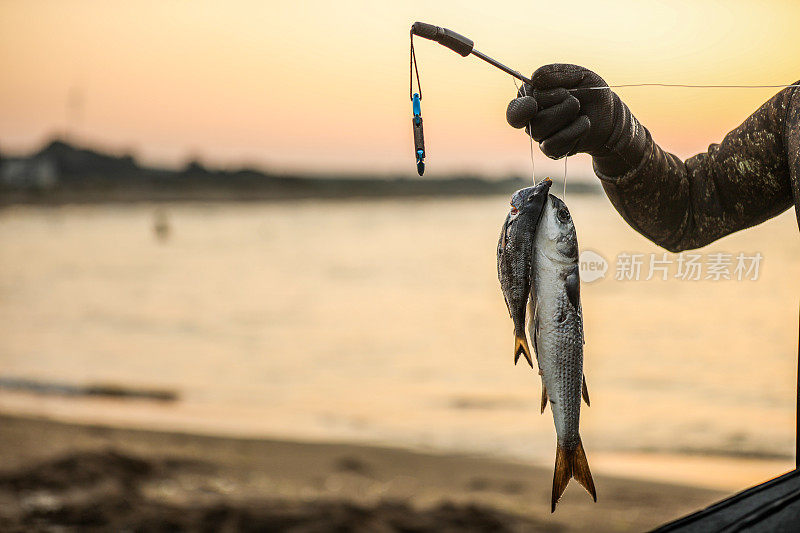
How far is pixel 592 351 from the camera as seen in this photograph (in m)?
15.5

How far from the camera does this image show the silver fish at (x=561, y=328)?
168 centimetres

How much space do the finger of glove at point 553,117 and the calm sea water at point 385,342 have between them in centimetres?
68

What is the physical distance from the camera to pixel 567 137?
2037 millimetres

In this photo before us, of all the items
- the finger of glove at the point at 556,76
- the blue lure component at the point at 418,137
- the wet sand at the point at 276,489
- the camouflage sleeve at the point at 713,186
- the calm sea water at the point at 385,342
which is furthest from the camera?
the calm sea water at the point at 385,342

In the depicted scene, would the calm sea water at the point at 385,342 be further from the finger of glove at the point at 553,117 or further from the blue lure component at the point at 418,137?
the blue lure component at the point at 418,137

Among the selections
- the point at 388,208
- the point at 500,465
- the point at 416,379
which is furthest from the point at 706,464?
the point at 388,208

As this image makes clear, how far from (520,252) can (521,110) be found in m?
0.44

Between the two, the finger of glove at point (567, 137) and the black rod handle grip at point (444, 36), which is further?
the finger of glove at point (567, 137)

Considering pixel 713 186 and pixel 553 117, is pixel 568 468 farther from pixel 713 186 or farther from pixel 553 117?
pixel 713 186

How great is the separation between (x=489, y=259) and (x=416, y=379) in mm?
10971

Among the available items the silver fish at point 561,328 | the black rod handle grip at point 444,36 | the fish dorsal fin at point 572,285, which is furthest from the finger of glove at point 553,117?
the fish dorsal fin at point 572,285

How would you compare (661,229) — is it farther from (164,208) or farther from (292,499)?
(164,208)

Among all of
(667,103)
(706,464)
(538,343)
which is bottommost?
(706,464)

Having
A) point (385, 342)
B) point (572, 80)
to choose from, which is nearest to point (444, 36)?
point (572, 80)
